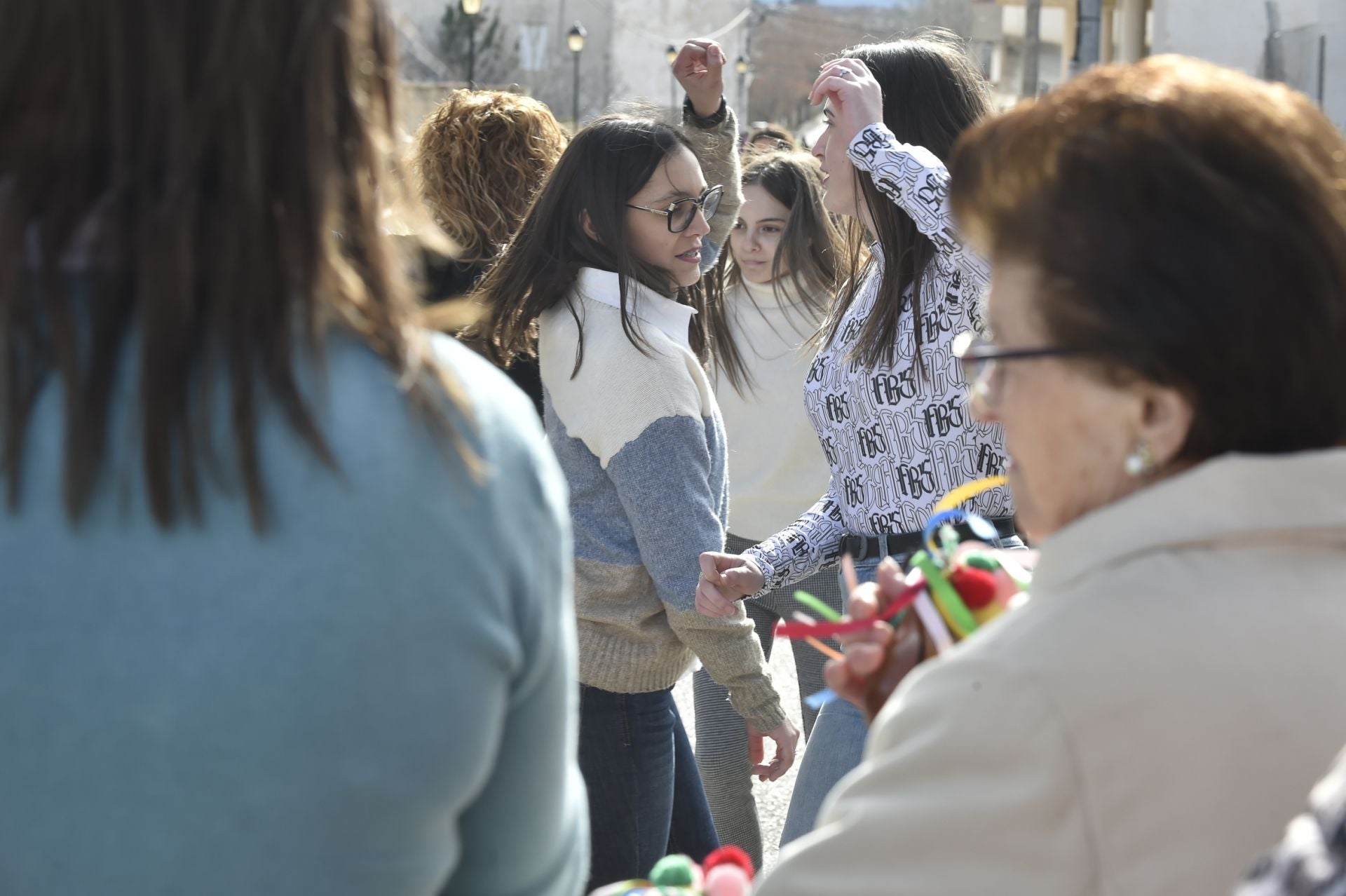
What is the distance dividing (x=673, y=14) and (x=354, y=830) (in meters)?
35.9

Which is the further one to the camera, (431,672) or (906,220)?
(906,220)

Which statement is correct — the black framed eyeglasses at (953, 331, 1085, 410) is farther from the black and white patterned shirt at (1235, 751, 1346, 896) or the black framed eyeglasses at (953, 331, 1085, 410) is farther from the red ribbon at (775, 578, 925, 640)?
the black and white patterned shirt at (1235, 751, 1346, 896)

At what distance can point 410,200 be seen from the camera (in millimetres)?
1143

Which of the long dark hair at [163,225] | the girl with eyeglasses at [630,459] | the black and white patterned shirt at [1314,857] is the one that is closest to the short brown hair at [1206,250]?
the black and white patterned shirt at [1314,857]

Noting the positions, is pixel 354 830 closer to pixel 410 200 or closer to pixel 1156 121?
pixel 410 200

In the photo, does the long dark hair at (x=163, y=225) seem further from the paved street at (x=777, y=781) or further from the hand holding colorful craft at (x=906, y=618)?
the paved street at (x=777, y=781)

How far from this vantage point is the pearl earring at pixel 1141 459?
1229 mm

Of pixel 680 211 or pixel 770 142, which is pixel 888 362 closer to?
pixel 680 211

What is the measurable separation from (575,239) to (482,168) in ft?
2.02

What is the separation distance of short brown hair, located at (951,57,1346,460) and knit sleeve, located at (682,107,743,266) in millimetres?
2214

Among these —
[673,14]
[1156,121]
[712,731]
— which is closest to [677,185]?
[712,731]

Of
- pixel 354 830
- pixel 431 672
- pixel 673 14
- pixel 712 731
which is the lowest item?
pixel 712 731

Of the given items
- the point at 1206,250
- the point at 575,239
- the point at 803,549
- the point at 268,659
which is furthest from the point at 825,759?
the point at 268,659

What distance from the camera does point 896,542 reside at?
2.53 meters
